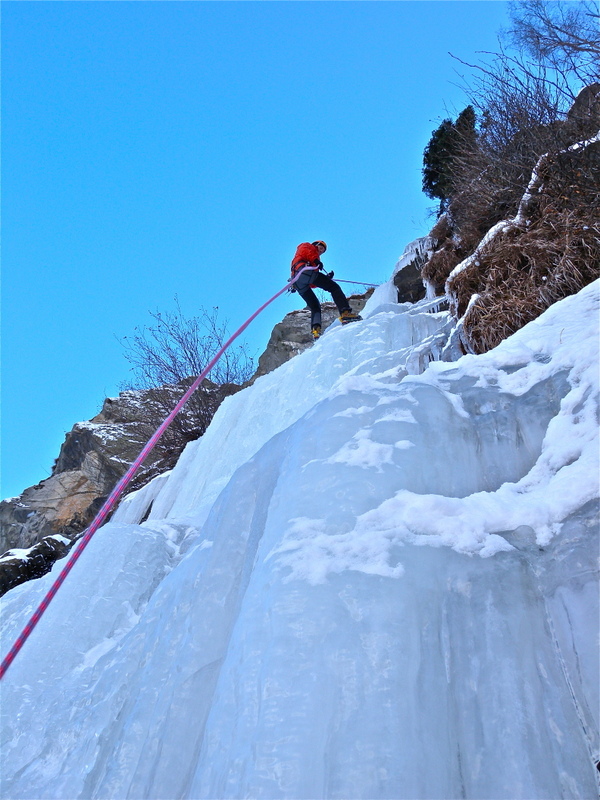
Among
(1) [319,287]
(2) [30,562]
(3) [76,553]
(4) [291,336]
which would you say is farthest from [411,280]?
(3) [76,553]

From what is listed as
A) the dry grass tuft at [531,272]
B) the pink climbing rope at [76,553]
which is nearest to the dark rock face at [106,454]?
the pink climbing rope at [76,553]

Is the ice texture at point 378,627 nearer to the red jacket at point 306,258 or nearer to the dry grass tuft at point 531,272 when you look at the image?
the dry grass tuft at point 531,272

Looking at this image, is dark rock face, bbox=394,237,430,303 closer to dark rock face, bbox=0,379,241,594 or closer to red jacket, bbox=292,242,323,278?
red jacket, bbox=292,242,323,278

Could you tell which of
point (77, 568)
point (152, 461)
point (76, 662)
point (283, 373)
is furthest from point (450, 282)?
point (152, 461)

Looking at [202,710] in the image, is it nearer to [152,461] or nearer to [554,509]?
[554,509]

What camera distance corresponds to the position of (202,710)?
1885 millimetres

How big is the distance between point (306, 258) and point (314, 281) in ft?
0.89

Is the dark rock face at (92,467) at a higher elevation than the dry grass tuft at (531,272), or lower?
higher

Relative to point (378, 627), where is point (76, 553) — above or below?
above

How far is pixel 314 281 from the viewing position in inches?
277

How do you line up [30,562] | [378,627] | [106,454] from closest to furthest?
1. [378,627]
2. [30,562]
3. [106,454]

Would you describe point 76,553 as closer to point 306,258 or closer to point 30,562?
point 30,562

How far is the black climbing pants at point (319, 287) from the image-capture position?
6891 mm

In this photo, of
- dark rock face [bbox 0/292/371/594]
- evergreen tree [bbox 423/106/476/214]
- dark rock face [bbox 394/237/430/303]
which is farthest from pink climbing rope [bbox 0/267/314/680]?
dark rock face [bbox 0/292/371/594]
